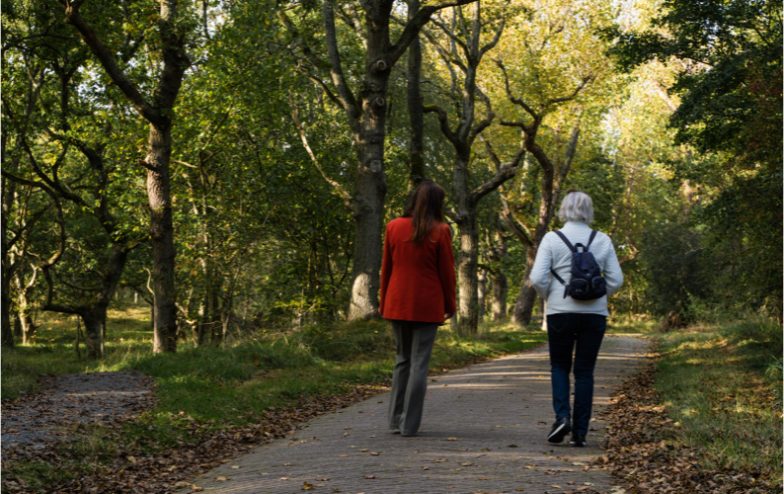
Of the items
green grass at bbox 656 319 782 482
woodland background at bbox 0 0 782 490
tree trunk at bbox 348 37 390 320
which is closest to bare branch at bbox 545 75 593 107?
woodland background at bbox 0 0 782 490

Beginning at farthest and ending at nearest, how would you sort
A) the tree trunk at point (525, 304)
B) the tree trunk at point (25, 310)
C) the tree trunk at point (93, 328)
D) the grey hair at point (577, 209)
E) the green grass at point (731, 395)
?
the tree trunk at point (525, 304) < the tree trunk at point (25, 310) < the tree trunk at point (93, 328) < the grey hair at point (577, 209) < the green grass at point (731, 395)

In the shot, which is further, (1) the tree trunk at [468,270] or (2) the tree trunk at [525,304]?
(2) the tree trunk at [525,304]

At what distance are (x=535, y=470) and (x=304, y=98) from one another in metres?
22.9

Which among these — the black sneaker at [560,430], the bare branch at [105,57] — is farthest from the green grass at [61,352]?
the black sneaker at [560,430]

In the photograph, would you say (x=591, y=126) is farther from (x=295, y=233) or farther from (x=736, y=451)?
(x=736, y=451)

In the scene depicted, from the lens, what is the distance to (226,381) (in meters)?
12.3

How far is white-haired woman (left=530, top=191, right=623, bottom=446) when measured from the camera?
7.59 meters

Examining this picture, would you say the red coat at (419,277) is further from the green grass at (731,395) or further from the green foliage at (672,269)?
the green foliage at (672,269)

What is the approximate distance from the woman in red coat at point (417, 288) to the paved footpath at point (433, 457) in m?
0.56

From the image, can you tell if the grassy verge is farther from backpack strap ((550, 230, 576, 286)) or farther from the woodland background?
backpack strap ((550, 230, 576, 286))

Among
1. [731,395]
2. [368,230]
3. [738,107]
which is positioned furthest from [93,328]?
[731,395]

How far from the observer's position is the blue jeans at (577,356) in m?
7.62

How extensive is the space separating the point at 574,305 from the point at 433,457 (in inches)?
69.9

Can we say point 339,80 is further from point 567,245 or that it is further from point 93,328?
point 567,245
